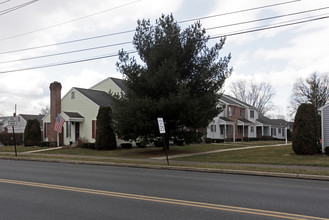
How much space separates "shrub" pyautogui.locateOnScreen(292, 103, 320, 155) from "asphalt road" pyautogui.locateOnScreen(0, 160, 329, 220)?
29.4 ft

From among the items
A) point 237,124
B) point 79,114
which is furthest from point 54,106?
point 237,124

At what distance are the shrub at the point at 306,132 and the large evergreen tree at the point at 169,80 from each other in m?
5.31

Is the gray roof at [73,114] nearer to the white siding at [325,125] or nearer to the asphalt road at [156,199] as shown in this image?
the asphalt road at [156,199]

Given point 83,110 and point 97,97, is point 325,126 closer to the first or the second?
point 97,97

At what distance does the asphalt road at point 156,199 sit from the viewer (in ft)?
20.3

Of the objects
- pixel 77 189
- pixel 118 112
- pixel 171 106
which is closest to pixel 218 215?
pixel 77 189

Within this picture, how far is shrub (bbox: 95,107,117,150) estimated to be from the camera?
26.0 meters

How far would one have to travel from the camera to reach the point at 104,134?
1030 inches

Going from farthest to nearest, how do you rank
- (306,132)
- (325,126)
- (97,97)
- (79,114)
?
(97,97), (79,114), (325,126), (306,132)

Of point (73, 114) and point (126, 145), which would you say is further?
point (73, 114)

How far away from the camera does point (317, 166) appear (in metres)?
14.7

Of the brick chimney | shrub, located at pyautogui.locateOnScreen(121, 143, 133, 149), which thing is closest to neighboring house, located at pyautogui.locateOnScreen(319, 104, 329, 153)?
shrub, located at pyautogui.locateOnScreen(121, 143, 133, 149)

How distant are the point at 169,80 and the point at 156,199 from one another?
13004 mm

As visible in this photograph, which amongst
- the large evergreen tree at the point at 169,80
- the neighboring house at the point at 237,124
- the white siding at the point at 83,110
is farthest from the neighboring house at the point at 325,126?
the neighboring house at the point at 237,124
